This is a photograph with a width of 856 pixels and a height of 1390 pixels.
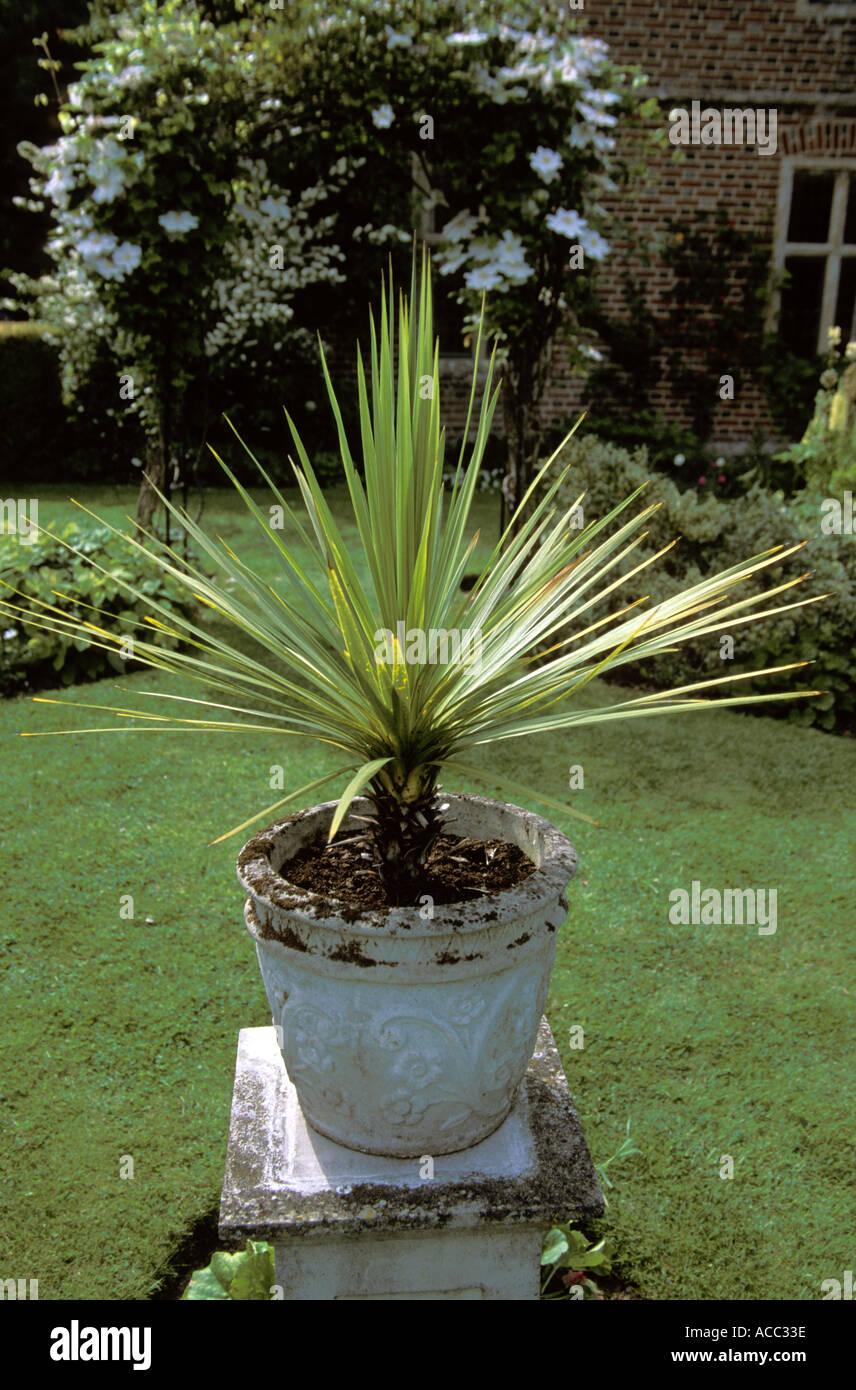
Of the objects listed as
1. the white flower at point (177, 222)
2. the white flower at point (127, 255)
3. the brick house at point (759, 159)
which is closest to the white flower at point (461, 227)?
the white flower at point (177, 222)

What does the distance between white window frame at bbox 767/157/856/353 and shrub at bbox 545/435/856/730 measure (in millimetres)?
6043

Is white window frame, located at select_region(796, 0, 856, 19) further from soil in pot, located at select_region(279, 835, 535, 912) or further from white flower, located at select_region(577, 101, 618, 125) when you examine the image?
soil in pot, located at select_region(279, 835, 535, 912)

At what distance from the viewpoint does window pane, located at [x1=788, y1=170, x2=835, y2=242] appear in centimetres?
1066

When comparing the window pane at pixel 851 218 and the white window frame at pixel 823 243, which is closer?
the white window frame at pixel 823 243

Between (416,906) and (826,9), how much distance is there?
11.5 meters

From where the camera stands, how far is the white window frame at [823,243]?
408 inches

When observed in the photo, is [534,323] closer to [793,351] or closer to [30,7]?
[793,351]

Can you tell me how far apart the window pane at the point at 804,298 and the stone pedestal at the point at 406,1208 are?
10734 millimetres

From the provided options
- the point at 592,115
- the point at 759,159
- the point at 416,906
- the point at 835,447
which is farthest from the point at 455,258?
the point at 759,159

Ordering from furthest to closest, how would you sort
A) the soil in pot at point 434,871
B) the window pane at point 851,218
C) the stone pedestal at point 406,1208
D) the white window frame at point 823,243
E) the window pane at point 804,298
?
1. the window pane at point 804,298
2. the window pane at point 851,218
3. the white window frame at point 823,243
4. the soil in pot at point 434,871
5. the stone pedestal at point 406,1208

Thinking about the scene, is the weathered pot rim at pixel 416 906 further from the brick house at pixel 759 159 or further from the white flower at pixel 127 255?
the brick house at pixel 759 159

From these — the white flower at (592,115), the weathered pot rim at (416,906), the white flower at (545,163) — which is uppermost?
the white flower at (592,115)

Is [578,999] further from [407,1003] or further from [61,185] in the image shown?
[61,185]

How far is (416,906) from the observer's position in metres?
1.73
